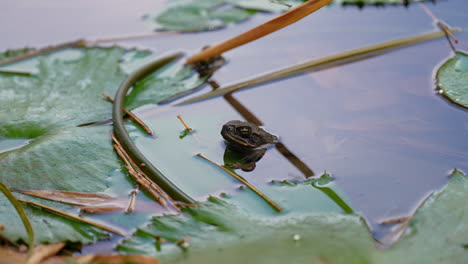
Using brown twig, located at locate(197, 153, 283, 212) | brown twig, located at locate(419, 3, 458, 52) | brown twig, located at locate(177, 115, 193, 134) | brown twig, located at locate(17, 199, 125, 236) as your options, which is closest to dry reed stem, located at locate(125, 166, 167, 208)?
brown twig, located at locate(17, 199, 125, 236)

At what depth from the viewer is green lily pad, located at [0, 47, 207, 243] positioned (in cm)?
190

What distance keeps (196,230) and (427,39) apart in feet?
7.34

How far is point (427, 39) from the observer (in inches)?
127

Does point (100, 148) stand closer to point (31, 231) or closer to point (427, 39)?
point (31, 231)

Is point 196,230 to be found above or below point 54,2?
below

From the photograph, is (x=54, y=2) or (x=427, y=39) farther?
(x=54, y=2)

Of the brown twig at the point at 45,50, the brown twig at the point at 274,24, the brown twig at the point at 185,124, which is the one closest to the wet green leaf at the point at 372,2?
the brown twig at the point at 274,24

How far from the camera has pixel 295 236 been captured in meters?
1.69

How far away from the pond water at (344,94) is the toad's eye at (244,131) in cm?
13

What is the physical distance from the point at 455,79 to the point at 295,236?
1509mm

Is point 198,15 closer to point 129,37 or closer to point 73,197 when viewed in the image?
point 129,37

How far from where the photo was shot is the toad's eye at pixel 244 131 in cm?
236

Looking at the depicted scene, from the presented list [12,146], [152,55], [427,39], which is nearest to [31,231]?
[12,146]

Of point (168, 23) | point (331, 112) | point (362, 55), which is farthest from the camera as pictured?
point (168, 23)
